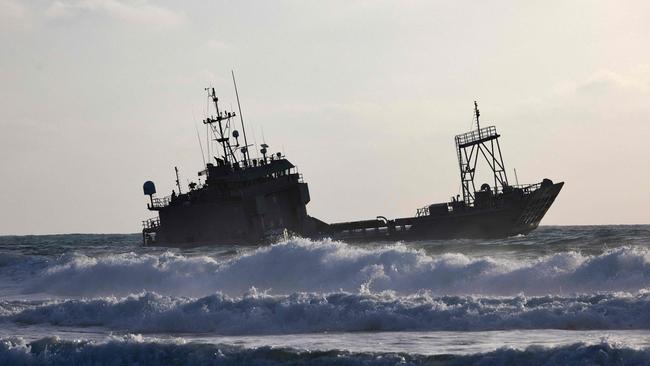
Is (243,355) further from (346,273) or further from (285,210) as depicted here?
(285,210)

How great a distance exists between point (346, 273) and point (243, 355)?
49.9 feet

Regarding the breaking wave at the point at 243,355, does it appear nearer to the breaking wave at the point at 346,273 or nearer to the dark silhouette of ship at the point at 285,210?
the breaking wave at the point at 346,273

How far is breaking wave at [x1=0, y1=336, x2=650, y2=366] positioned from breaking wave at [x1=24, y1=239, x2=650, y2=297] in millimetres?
11220

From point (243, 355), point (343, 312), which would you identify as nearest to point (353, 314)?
point (343, 312)

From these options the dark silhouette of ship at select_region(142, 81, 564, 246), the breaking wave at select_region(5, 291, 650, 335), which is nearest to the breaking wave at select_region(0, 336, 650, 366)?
the breaking wave at select_region(5, 291, 650, 335)

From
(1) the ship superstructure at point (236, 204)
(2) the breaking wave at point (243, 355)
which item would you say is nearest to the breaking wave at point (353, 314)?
(2) the breaking wave at point (243, 355)

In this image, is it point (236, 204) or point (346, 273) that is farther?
point (236, 204)

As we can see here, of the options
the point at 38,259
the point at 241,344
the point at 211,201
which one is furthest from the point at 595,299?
the point at 211,201

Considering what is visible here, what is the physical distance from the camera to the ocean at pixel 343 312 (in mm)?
19734

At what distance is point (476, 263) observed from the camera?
106 feet

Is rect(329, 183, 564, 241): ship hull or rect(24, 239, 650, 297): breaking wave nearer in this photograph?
rect(24, 239, 650, 297): breaking wave

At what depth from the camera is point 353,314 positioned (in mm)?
24500

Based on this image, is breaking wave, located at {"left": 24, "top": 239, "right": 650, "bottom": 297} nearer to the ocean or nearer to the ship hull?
the ocean

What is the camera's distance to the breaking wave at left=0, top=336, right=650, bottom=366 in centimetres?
1750
